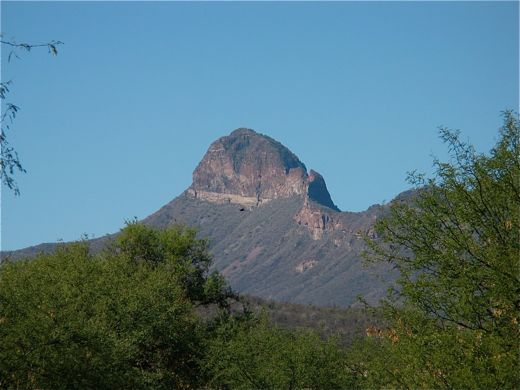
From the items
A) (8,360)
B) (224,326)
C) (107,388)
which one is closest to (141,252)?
(224,326)

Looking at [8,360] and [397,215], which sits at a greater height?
[397,215]

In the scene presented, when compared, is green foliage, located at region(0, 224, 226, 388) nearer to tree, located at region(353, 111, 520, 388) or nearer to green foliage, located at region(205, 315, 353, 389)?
green foliage, located at region(205, 315, 353, 389)

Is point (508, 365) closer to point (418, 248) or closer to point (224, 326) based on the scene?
point (418, 248)

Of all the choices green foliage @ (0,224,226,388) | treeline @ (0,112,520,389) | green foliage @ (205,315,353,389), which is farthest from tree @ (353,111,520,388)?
green foliage @ (205,315,353,389)

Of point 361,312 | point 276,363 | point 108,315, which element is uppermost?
point 108,315

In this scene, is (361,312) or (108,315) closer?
(361,312)

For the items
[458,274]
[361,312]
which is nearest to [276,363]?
[361,312]

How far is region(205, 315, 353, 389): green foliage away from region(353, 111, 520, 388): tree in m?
19.5

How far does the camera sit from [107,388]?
32.6 metres

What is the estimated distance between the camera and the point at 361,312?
1383 inches

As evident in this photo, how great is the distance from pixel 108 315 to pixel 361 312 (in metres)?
12.8

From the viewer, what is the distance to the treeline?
22.9 meters

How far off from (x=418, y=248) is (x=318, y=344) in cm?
2606

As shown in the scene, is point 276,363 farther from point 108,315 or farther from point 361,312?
point 361,312
